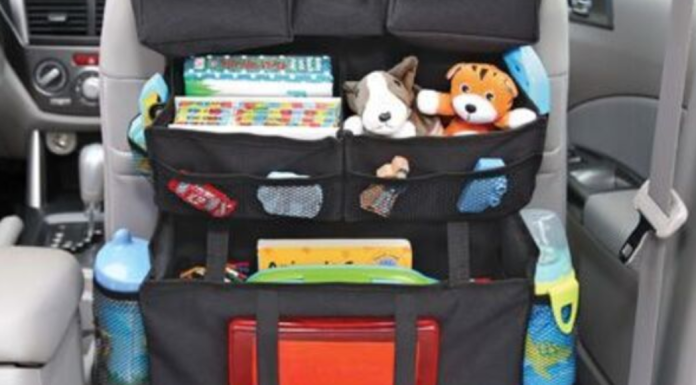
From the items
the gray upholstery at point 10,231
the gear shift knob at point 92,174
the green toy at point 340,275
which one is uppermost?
the green toy at point 340,275

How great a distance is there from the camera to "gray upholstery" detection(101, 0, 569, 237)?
110cm

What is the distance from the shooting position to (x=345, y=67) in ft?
3.69

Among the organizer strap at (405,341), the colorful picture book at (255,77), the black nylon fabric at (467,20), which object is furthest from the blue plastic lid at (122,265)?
the black nylon fabric at (467,20)

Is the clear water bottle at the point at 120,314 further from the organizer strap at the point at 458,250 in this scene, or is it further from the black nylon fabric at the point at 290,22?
the organizer strap at the point at 458,250

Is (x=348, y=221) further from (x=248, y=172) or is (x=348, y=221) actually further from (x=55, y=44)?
(x=55, y=44)

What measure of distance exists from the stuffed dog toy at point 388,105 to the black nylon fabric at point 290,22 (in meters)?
0.05

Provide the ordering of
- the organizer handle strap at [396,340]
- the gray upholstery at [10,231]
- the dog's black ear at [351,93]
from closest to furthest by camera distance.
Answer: the organizer handle strap at [396,340]
the dog's black ear at [351,93]
the gray upholstery at [10,231]

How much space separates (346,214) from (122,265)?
0.92 ft

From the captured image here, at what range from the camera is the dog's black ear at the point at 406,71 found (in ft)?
3.56

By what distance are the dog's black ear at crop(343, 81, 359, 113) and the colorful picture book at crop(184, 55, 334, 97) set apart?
0.9 inches

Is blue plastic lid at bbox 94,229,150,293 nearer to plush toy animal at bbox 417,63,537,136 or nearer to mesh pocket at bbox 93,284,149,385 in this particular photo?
mesh pocket at bbox 93,284,149,385

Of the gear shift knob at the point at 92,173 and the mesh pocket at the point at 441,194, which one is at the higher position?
the mesh pocket at the point at 441,194

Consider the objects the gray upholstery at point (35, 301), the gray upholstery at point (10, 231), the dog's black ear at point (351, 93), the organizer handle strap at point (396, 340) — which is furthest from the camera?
the gray upholstery at point (10, 231)

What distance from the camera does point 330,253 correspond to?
107 centimetres
